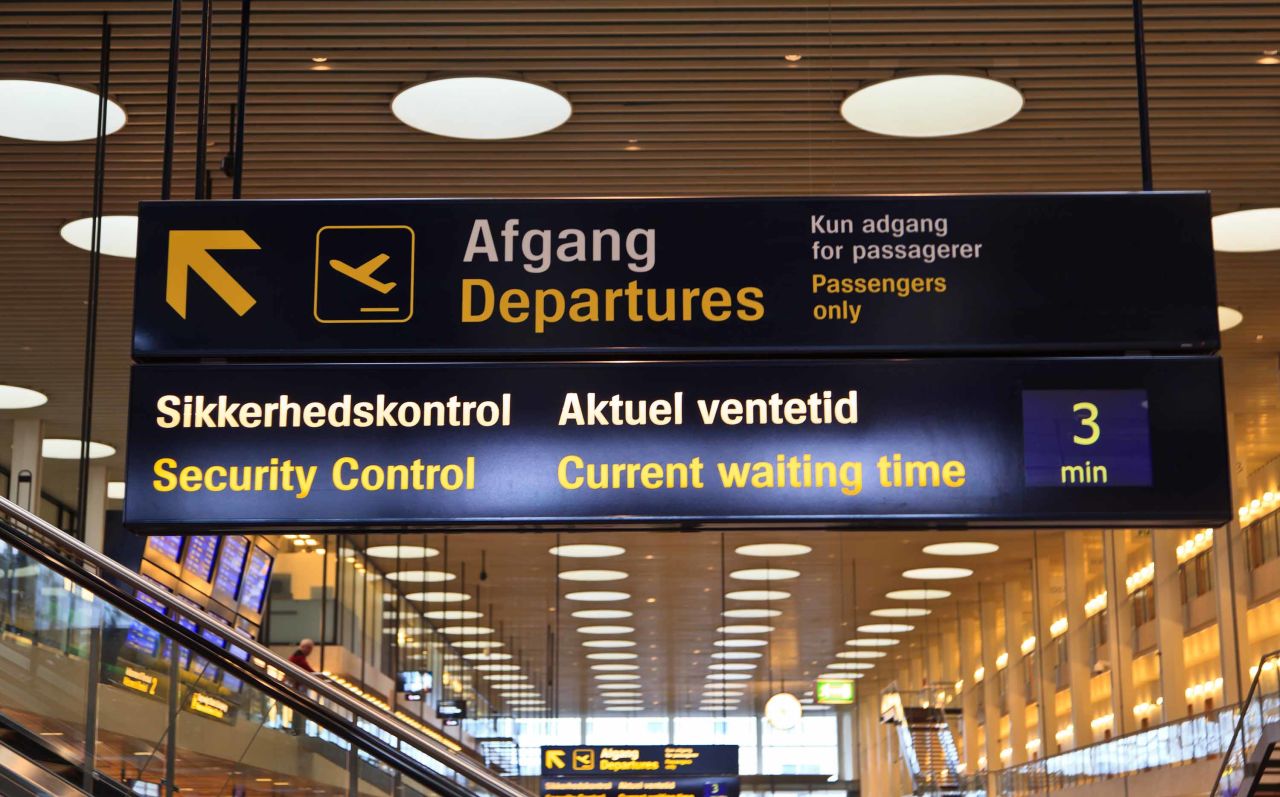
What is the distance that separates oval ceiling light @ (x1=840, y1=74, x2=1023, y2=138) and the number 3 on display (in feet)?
12.9

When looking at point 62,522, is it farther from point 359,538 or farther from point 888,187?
point 888,187

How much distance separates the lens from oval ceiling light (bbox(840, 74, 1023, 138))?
8320 mm

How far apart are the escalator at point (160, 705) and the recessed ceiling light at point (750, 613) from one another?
24850mm

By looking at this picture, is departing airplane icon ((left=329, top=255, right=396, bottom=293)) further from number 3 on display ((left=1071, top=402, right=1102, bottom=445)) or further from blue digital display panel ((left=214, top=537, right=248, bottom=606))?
blue digital display panel ((left=214, top=537, right=248, bottom=606))

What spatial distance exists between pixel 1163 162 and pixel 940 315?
5.25 m

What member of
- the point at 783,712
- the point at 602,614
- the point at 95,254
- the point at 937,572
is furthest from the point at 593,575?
the point at 95,254

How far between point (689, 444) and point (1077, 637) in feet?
71.4

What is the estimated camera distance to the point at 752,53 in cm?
805

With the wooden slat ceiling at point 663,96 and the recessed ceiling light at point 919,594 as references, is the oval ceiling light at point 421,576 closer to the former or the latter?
the recessed ceiling light at point 919,594

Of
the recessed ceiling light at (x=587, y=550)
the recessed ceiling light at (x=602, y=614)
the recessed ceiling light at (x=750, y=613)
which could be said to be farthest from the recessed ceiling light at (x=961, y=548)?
the recessed ceiling light at (x=602, y=614)

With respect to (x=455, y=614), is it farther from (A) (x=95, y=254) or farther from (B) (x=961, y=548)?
(A) (x=95, y=254)

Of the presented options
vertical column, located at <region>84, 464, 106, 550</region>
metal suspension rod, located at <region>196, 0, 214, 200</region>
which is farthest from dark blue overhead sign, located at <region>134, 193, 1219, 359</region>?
vertical column, located at <region>84, 464, 106, 550</region>

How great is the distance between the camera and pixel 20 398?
1488cm

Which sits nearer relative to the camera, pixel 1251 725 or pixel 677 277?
pixel 677 277
